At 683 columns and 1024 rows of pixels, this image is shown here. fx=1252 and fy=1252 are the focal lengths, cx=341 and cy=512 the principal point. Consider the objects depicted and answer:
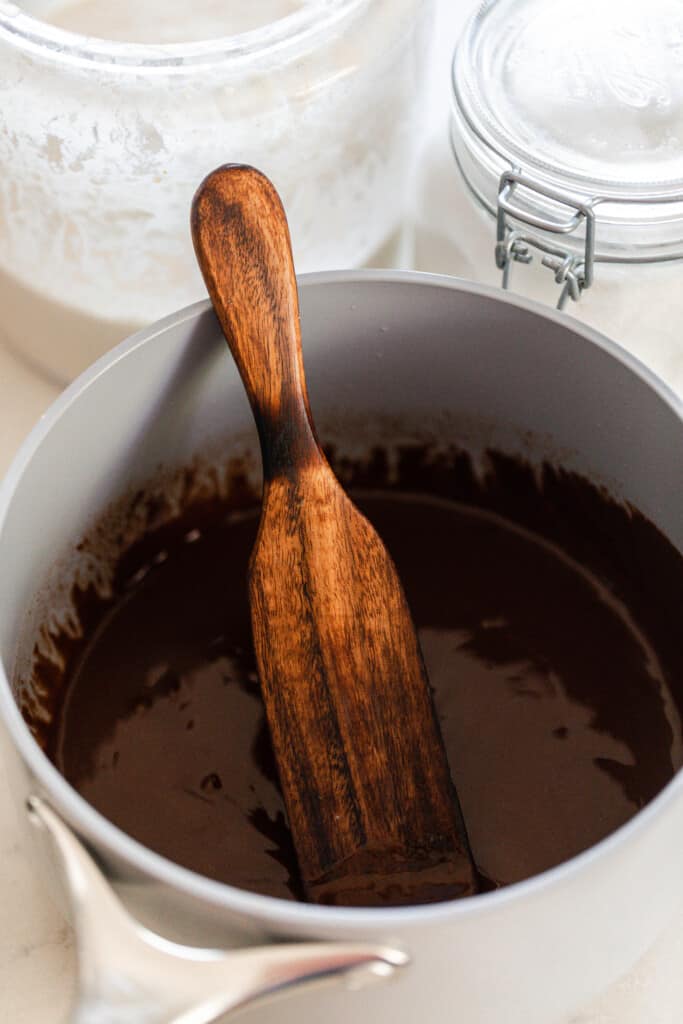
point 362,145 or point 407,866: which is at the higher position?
point 362,145

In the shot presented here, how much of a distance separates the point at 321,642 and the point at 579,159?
0.29 meters

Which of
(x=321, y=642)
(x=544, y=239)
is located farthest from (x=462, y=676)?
(x=544, y=239)

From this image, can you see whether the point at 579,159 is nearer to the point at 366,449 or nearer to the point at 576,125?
the point at 576,125

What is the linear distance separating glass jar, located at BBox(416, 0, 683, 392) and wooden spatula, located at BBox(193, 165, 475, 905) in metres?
0.14

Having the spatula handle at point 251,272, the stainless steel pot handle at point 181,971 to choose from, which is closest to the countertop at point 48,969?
the stainless steel pot handle at point 181,971

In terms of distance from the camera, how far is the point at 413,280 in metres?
0.61

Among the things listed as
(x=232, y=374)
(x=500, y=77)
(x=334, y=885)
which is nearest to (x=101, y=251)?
(x=232, y=374)

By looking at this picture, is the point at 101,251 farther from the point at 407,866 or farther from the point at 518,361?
the point at 407,866

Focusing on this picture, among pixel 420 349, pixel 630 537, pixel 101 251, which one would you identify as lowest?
pixel 630 537

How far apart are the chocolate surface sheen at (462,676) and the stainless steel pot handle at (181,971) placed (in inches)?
6.8

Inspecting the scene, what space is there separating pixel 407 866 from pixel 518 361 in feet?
0.85

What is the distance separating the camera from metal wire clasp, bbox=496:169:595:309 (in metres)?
0.62

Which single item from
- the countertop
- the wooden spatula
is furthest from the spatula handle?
the countertop

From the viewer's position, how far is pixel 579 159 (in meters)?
0.65
